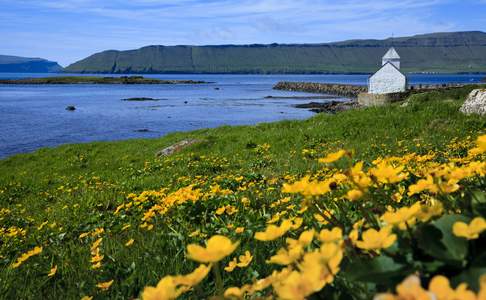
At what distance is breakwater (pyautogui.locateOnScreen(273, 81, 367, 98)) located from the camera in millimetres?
85350

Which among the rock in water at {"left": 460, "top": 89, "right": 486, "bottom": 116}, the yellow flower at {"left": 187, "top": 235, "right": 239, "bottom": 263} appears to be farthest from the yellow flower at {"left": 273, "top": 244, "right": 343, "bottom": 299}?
the rock in water at {"left": 460, "top": 89, "right": 486, "bottom": 116}

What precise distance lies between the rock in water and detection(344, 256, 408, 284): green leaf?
46.0 feet

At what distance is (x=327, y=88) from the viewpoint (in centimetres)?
10125

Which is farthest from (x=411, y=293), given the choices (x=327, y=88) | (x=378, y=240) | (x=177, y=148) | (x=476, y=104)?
(x=327, y=88)

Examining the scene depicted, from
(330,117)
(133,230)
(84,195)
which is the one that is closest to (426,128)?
(330,117)

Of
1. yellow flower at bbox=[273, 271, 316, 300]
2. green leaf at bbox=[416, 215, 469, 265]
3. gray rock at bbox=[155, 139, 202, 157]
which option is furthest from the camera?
gray rock at bbox=[155, 139, 202, 157]

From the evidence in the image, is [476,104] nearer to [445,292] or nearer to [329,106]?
[445,292]

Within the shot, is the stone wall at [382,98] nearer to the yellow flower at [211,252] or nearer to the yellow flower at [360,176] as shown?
the yellow flower at [360,176]

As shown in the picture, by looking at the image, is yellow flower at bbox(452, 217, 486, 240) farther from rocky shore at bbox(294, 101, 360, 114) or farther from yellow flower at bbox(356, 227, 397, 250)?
rocky shore at bbox(294, 101, 360, 114)

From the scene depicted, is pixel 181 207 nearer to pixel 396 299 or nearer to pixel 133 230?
pixel 133 230

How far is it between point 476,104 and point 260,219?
12258mm

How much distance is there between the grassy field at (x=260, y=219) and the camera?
1200 mm

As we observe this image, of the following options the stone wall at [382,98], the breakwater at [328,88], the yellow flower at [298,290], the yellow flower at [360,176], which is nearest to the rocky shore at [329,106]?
the stone wall at [382,98]

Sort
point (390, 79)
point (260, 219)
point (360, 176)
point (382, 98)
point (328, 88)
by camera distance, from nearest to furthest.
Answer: point (360, 176)
point (260, 219)
point (382, 98)
point (390, 79)
point (328, 88)
